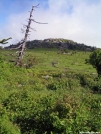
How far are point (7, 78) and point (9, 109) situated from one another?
13545 mm

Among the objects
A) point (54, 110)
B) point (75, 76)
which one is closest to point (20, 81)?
point (75, 76)

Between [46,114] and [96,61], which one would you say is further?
[96,61]

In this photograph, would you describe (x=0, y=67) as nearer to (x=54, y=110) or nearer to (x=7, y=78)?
(x=7, y=78)

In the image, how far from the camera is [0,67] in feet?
124

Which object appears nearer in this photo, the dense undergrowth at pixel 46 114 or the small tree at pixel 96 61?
the dense undergrowth at pixel 46 114

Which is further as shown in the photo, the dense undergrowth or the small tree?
the small tree

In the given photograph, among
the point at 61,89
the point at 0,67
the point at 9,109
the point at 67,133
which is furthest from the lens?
the point at 0,67

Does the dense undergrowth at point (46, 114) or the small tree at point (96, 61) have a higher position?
the small tree at point (96, 61)

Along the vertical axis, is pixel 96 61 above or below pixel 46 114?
above

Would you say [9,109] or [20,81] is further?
[20,81]

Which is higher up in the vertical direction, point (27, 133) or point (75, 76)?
point (75, 76)

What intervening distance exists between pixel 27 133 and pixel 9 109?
4394 millimetres

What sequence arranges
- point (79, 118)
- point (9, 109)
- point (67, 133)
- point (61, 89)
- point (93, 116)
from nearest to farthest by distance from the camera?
1. point (67, 133)
2. point (79, 118)
3. point (93, 116)
4. point (9, 109)
5. point (61, 89)

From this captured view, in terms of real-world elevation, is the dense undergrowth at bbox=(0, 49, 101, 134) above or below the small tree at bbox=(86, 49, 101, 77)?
below
